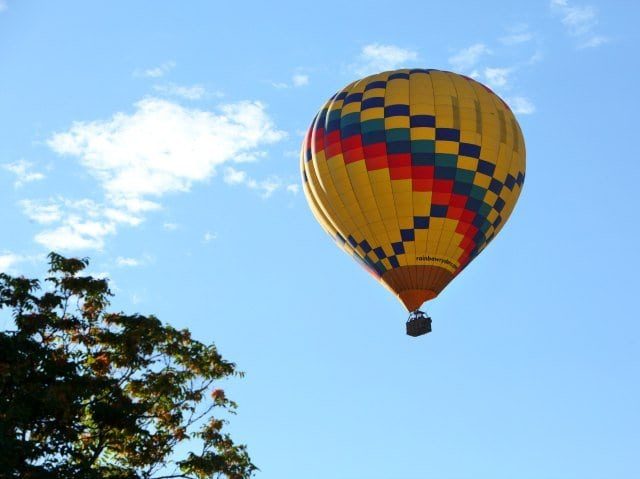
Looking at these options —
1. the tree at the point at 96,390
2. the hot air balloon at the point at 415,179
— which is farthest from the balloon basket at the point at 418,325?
the tree at the point at 96,390

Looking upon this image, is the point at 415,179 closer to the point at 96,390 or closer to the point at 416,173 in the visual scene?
the point at 416,173

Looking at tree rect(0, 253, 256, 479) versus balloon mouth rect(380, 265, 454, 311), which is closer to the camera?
tree rect(0, 253, 256, 479)

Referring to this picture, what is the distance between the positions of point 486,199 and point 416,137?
374 centimetres

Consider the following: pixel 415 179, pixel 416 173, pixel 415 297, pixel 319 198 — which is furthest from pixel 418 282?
pixel 319 198

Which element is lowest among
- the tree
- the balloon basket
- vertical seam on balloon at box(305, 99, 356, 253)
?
the tree

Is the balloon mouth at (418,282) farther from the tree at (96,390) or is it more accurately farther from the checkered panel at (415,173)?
the tree at (96,390)

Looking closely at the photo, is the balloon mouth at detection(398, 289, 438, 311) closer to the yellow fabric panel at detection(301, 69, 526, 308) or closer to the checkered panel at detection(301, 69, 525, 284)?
the yellow fabric panel at detection(301, 69, 526, 308)

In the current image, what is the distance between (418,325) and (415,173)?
5.94 meters

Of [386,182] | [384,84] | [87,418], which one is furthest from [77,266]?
[384,84]

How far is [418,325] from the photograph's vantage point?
45281 mm

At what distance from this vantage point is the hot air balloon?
151ft

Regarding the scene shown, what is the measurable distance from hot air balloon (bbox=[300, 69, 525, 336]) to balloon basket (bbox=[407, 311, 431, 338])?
48 millimetres

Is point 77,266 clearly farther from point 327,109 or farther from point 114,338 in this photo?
point 327,109

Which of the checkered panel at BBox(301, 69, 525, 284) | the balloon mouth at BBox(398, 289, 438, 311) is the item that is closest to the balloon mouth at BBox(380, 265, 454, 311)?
the balloon mouth at BBox(398, 289, 438, 311)
